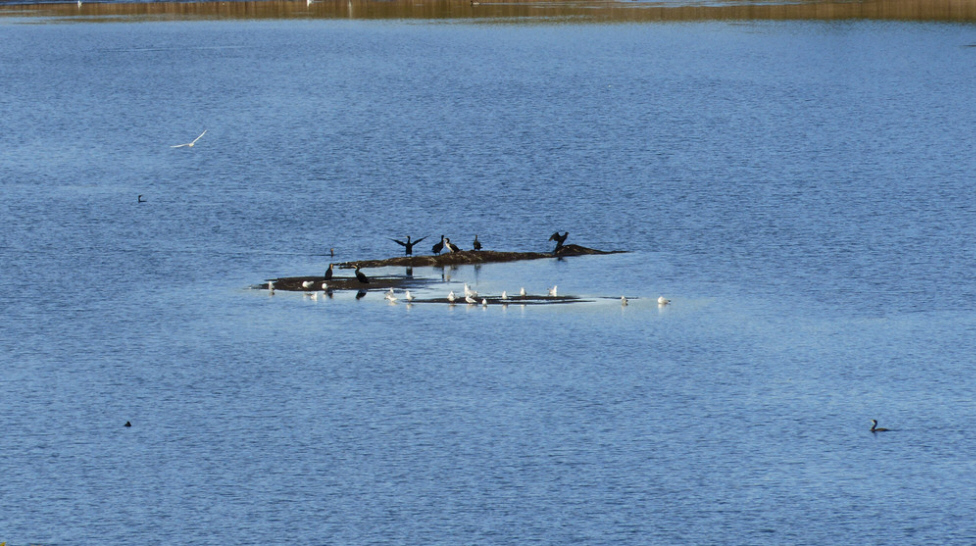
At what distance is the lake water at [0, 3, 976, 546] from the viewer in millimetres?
36375

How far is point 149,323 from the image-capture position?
53406 millimetres

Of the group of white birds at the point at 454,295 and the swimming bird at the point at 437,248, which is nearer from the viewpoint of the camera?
the group of white birds at the point at 454,295

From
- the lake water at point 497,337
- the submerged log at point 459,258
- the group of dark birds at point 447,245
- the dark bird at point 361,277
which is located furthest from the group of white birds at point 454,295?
the group of dark birds at point 447,245

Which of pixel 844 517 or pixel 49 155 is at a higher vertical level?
pixel 49 155

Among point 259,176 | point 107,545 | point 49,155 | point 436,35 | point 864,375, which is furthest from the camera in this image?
point 436,35

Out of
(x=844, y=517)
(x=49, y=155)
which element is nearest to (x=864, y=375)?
(x=844, y=517)

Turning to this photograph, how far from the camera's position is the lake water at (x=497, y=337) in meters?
36.4

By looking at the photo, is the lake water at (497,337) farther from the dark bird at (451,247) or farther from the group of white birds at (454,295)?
the dark bird at (451,247)

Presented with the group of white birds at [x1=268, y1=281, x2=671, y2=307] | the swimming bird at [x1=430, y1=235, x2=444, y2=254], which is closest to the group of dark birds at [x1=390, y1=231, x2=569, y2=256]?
the swimming bird at [x1=430, y1=235, x2=444, y2=254]

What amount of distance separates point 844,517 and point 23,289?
119 ft

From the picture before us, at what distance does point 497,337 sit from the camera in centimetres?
5044

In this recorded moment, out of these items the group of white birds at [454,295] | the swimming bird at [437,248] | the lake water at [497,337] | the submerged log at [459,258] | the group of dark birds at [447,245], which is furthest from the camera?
the swimming bird at [437,248]

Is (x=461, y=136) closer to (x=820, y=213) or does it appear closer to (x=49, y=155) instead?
(x=49, y=155)

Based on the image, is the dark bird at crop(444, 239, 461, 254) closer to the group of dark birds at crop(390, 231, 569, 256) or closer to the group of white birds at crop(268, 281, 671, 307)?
the group of dark birds at crop(390, 231, 569, 256)
